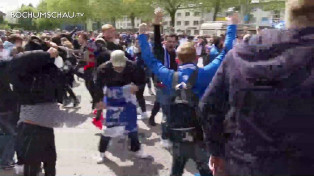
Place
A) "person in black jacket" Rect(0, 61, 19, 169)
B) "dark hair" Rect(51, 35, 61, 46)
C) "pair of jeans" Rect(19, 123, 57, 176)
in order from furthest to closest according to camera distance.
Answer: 1. "dark hair" Rect(51, 35, 61, 46)
2. "person in black jacket" Rect(0, 61, 19, 169)
3. "pair of jeans" Rect(19, 123, 57, 176)

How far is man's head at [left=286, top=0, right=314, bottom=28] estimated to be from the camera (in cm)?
167

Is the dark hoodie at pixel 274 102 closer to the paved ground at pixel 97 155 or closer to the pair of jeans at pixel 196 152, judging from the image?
the pair of jeans at pixel 196 152

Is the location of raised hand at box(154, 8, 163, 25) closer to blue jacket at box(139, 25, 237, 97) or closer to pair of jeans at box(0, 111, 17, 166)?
blue jacket at box(139, 25, 237, 97)

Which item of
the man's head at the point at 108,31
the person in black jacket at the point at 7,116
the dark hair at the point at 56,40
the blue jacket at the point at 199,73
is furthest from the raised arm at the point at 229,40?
the dark hair at the point at 56,40

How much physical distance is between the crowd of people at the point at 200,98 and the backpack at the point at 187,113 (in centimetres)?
1

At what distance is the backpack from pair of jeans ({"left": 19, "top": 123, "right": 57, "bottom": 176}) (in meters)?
1.31

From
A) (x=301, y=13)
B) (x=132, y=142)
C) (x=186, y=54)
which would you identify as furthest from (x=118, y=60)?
(x=301, y=13)

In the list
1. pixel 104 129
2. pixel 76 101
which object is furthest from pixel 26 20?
pixel 104 129

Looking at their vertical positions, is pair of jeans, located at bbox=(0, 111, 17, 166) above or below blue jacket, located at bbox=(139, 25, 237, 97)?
below

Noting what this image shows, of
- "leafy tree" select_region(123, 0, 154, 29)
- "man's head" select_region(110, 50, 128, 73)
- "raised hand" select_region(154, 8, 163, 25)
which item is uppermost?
"leafy tree" select_region(123, 0, 154, 29)

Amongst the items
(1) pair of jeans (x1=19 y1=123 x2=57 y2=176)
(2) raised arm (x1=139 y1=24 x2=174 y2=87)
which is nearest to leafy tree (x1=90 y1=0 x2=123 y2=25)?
(2) raised arm (x1=139 y1=24 x2=174 y2=87)

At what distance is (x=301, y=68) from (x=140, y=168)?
13.1ft

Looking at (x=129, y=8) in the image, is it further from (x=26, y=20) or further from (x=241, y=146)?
(x=241, y=146)

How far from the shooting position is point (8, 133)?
16.8 feet
